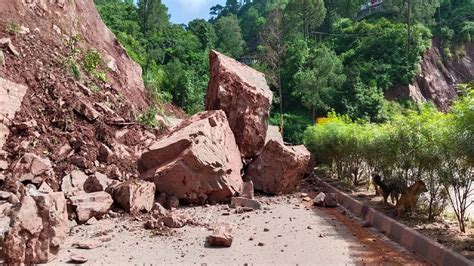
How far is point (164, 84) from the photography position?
33250 mm

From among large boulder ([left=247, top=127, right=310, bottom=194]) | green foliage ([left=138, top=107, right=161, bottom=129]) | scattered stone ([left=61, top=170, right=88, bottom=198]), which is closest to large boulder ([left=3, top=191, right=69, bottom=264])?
scattered stone ([left=61, top=170, right=88, bottom=198])

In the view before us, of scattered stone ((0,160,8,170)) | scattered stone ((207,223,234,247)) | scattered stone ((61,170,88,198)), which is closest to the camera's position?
scattered stone ((207,223,234,247))

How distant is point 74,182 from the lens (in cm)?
998

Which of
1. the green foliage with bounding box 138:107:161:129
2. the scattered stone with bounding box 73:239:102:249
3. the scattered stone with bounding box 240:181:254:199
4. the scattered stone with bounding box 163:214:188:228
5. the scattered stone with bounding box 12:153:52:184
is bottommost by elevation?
the scattered stone with bounding box 73:239:102:249

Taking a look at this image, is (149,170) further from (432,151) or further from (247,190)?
(432,151)

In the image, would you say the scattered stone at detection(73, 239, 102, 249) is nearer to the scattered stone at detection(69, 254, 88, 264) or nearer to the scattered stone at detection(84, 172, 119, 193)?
the scattered stone at detection(69, 254, 88, 264)

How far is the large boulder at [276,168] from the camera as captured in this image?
41.3ft

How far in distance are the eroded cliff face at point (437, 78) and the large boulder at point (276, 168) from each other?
27682 mm

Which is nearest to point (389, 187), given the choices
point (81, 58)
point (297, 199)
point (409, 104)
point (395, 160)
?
point (395, 160)

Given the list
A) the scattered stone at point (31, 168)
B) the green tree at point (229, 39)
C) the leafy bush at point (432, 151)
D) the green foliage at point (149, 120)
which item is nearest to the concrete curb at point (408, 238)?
the leafy bush at point (432, 151)

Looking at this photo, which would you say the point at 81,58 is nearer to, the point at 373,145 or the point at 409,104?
the point at 373,145

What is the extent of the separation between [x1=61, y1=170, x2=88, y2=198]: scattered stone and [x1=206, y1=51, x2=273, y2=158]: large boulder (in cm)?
511

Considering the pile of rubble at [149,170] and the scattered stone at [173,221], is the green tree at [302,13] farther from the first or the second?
the scattered stone at [173,221]

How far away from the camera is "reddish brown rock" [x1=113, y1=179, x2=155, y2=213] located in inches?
352
